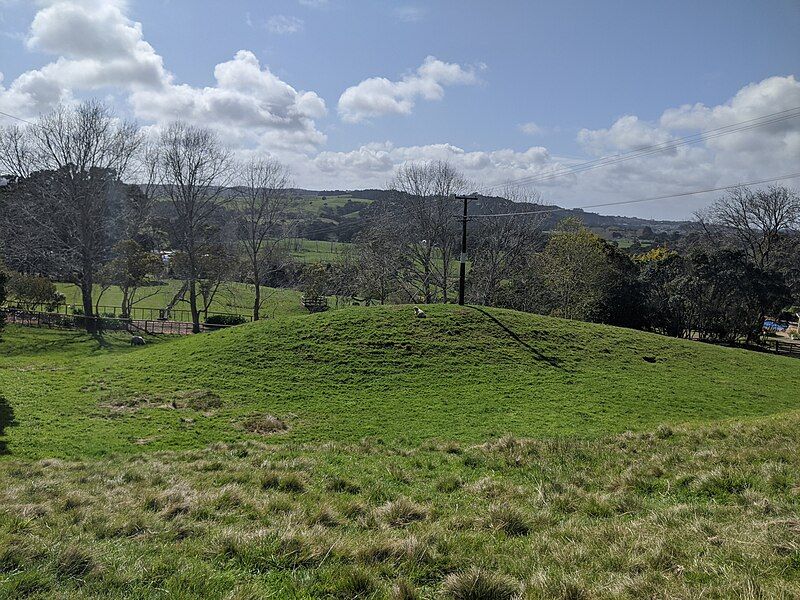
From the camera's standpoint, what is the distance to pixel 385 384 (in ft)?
66.6

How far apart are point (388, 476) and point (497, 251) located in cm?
4368

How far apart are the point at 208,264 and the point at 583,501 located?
44.7 m

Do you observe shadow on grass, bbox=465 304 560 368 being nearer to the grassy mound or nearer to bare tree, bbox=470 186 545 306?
the grassy mound

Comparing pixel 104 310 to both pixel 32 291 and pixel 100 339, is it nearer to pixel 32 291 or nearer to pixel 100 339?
pixel 32 291

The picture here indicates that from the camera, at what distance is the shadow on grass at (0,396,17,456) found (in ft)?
40.1

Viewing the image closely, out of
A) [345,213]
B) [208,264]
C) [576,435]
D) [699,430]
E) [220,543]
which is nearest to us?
[220,543]

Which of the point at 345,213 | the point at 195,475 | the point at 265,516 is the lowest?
the point at 195,475

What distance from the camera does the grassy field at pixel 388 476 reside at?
464 centimetres

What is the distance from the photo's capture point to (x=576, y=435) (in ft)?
46.2

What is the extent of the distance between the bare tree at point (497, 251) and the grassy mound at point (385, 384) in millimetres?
20782

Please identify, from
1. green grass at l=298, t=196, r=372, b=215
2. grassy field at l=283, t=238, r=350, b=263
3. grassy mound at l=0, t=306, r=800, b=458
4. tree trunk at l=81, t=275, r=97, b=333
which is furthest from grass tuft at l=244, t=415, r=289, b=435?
green grass at l=298, t=196, r=372, b=215

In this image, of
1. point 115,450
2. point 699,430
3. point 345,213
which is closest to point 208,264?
point 115,450

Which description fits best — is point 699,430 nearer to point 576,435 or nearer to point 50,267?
point 576,435

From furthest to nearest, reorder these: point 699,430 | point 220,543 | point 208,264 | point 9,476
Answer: point 208,264, point 699,430, point 9,476, point 220,543
